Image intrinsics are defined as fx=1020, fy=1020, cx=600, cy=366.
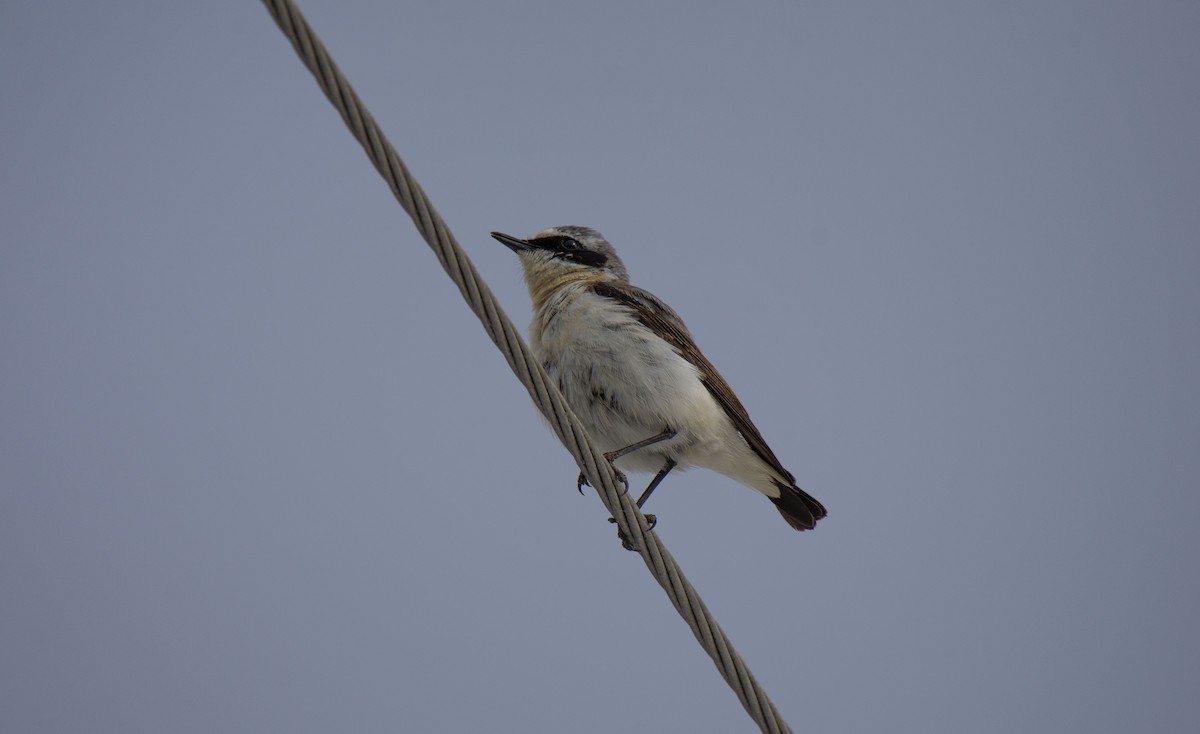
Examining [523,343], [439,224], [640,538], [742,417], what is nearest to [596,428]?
[742,417]

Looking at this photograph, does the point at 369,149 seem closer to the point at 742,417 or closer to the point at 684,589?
the point at 684,589

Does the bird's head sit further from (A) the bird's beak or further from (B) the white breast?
(B) the white breast

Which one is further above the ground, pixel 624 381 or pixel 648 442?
pixel 624 381

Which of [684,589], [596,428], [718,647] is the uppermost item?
[596,428]

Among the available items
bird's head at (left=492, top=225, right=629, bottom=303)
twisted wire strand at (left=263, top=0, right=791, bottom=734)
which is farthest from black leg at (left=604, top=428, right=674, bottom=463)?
twisted wire strand at (left=263, top=0, right=791, bottom=734)

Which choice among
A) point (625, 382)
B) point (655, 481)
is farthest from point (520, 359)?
point (655, 481)

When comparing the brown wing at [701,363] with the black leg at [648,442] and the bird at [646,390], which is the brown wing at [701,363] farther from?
the black leg at [648,442]

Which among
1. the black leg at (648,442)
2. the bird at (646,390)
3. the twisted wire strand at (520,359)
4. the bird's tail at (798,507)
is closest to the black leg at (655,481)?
the bird at (646,390)

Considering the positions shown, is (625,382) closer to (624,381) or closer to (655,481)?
(624,381)
